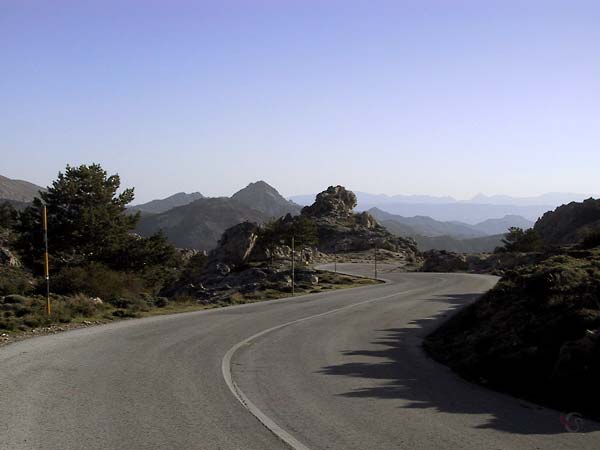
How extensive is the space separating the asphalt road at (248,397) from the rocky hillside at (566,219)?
231 ft

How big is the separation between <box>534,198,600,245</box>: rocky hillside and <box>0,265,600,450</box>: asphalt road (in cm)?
7036

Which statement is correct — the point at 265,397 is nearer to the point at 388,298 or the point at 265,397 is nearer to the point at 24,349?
the point at 24,349

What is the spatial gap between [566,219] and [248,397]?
82075 mm

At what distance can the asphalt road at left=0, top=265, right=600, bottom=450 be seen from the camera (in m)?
6.29

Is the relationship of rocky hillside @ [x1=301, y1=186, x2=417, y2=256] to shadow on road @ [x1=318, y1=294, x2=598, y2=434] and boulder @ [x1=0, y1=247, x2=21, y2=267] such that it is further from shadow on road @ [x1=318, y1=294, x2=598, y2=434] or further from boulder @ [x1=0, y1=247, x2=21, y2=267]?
shadow on road @ [x1=318, y1=294, x2=598, y2=434]

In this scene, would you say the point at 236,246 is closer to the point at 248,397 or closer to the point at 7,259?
the point at 7,259

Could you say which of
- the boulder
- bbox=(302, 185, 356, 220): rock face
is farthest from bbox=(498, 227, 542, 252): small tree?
the boulder

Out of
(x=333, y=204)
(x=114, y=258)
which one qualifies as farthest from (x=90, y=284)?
(x=333, y=204)

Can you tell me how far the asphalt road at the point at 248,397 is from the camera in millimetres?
6289

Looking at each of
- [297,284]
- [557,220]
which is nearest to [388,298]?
[297,284]

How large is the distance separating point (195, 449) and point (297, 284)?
3053cm

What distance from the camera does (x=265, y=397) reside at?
8133 mm

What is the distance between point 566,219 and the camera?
81.1 m

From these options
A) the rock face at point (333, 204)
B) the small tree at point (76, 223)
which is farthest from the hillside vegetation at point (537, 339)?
the rock face at point (333, 204)
